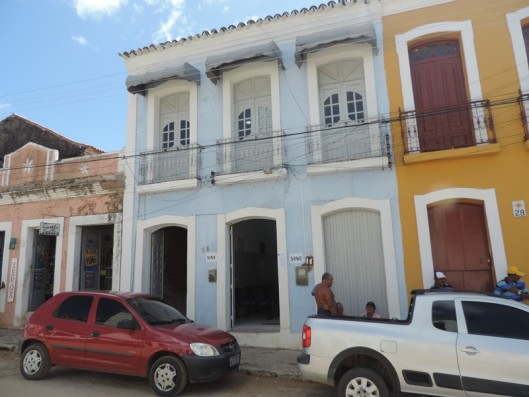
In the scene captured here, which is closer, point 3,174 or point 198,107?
point 198,107

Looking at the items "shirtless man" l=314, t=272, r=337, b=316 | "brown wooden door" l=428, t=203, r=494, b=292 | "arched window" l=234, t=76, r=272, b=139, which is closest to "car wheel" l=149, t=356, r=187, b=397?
"shirtless man" l=314, t=272, r=337, b=316

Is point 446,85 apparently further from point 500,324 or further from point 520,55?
point 500,324

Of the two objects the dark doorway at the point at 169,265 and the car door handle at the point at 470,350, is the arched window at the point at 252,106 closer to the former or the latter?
the dark doorway at the point at 169,265

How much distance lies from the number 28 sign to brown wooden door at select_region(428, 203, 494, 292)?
0.59 metres

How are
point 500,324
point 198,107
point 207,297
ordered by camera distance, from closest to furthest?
point 500,324
point 207,297
point 198,107

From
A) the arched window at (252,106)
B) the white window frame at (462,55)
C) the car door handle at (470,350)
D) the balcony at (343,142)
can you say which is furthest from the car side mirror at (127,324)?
the white window frame at (462,55)

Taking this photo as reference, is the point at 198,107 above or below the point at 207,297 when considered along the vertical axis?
above

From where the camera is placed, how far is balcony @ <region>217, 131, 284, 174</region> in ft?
33.7

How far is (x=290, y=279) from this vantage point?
31.5ft

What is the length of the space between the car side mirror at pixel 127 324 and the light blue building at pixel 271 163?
10.9 feet

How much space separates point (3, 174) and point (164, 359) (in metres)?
10.2

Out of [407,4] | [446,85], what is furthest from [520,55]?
[407,4]

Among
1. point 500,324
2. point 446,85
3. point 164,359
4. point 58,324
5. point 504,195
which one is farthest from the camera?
point 446,85

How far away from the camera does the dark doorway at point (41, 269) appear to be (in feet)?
41.8
